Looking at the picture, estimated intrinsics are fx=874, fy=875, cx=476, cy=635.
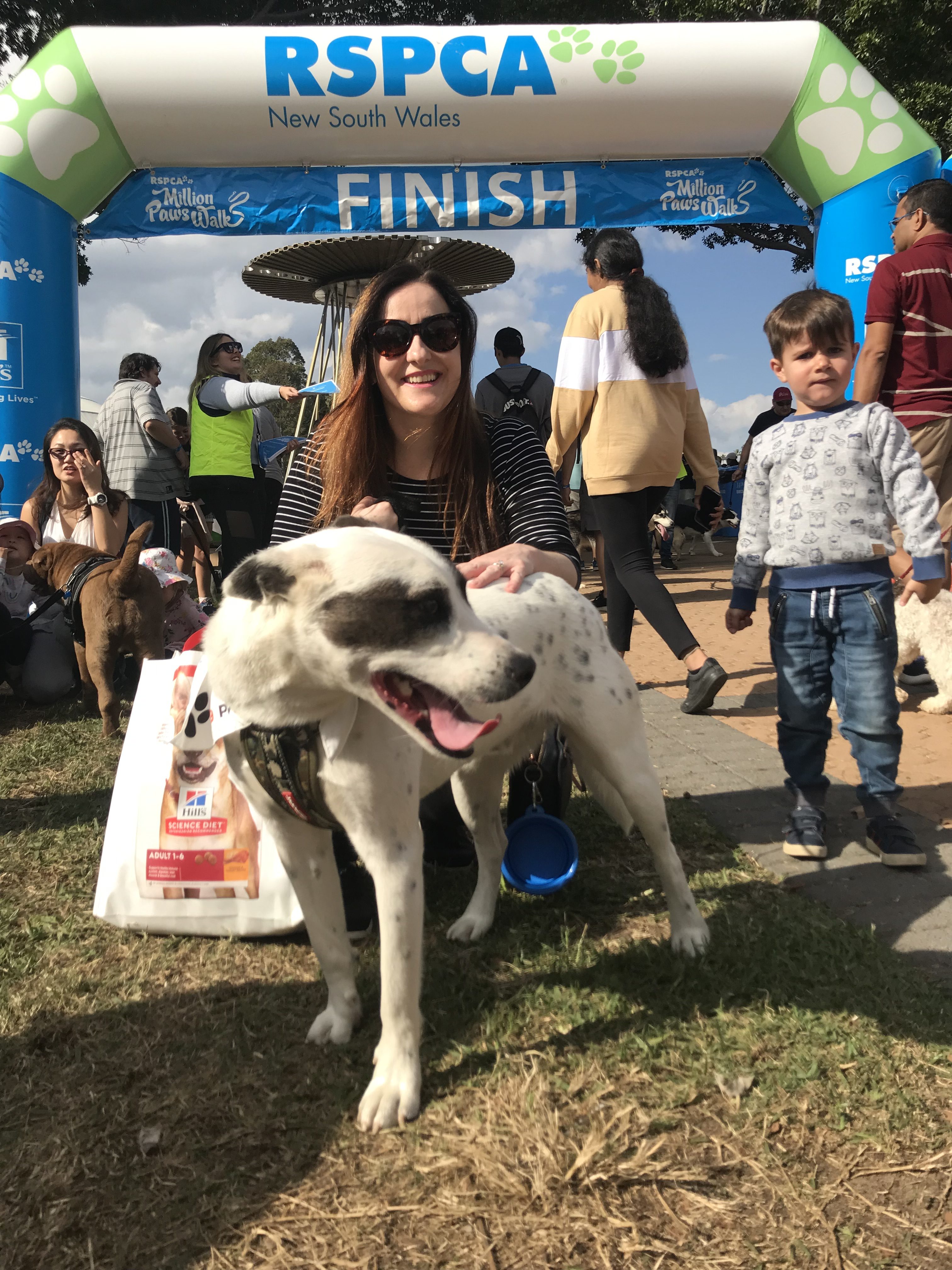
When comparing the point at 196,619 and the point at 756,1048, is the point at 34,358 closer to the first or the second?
the point at 196,619

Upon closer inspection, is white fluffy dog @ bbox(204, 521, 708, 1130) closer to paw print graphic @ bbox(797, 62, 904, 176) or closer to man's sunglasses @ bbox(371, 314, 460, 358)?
man's sunglasses @ bbox(371, 314, 460, 358)

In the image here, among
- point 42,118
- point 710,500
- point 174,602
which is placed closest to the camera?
point 710,500

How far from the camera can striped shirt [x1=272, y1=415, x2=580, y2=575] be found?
2.68 metres

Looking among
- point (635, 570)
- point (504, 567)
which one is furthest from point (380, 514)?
point (635, 570)

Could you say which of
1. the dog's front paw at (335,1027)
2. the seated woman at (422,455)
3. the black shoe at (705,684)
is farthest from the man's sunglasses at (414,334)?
the black shoe at (705,684)

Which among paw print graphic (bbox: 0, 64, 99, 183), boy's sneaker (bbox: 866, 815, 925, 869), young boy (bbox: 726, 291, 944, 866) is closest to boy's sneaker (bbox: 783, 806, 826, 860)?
young boy (bbox: 726, 291, 944, 866)

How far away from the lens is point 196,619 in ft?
19.1

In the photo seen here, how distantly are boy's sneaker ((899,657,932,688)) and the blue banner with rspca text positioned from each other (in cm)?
495

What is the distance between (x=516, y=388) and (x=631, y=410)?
9.12 ft

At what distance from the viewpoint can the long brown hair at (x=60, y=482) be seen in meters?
5.89

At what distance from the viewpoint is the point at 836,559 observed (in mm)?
3086

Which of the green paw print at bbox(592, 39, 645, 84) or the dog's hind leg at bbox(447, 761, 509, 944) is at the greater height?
the green paw print at bbox(592, 39, 645, 84)

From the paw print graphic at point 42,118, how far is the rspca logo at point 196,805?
6.93m

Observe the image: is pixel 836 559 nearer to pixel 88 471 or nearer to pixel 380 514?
pixel 380 514
